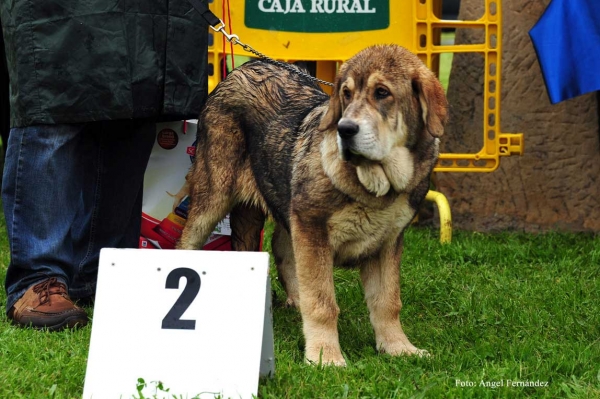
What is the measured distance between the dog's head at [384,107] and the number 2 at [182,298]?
2.45 feet

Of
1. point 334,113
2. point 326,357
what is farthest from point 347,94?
point 326,357

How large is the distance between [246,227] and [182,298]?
60.3 inches

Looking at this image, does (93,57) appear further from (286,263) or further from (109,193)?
(286,263)

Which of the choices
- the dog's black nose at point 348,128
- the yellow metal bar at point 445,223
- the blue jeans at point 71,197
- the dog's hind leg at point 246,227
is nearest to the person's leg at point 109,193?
the blue jeans at point 71,197

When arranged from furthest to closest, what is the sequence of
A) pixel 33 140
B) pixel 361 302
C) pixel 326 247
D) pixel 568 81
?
1. pixel 568 81
2. pixel 361 302
3. pixel 33 140
4. pixel 326 247

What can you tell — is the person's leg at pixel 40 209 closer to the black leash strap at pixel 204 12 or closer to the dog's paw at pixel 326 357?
the black leash strap at pixel 204 12

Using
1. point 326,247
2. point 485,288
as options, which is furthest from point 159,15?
point 485,288

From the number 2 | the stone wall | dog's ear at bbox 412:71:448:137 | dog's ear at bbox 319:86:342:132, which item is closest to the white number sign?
the number 2

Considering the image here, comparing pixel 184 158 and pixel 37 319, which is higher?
pixel 184 158

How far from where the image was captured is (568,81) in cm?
507

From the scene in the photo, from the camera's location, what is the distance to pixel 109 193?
4324 mm

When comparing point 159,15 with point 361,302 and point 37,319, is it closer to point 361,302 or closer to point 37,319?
point 37,319

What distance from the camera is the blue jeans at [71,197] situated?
3.88m

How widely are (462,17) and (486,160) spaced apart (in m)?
1.13
